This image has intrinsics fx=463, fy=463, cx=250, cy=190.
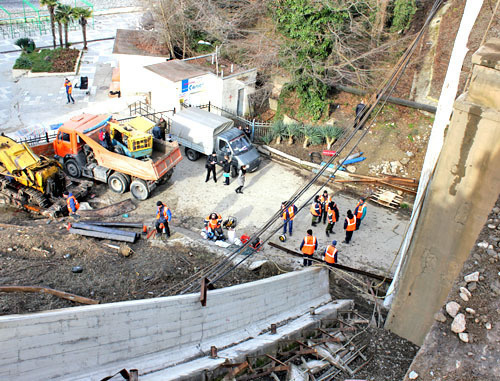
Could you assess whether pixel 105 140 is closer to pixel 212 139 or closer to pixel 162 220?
pixel 212 139

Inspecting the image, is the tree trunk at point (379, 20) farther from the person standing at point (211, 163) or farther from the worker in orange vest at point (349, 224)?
the worker in orange vest at point (349, 224)

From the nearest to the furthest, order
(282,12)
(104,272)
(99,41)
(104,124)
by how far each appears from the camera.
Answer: (104,272) → (104,124) → (282,12) → (99,41)

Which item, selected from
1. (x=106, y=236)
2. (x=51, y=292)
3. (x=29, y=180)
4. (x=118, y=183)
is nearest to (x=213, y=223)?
(x=106, y=236)

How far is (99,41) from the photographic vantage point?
3403 centimetres

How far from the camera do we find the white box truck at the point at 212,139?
19109 millimetres

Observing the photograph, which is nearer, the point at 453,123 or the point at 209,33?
the point at 453,123

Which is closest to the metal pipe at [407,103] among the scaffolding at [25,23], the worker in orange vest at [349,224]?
the worker in orange vest at [349,224]

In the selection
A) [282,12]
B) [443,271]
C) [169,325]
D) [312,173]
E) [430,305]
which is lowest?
[312,173]

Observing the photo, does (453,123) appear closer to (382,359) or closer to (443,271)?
(443,271)

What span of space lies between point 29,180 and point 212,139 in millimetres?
7145

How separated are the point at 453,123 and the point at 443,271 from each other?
2.64 m

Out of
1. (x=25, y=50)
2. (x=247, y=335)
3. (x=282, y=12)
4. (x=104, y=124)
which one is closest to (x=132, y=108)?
(x=104, y=124)

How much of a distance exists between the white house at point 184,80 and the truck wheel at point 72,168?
6545 millimetres

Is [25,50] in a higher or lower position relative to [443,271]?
lower
